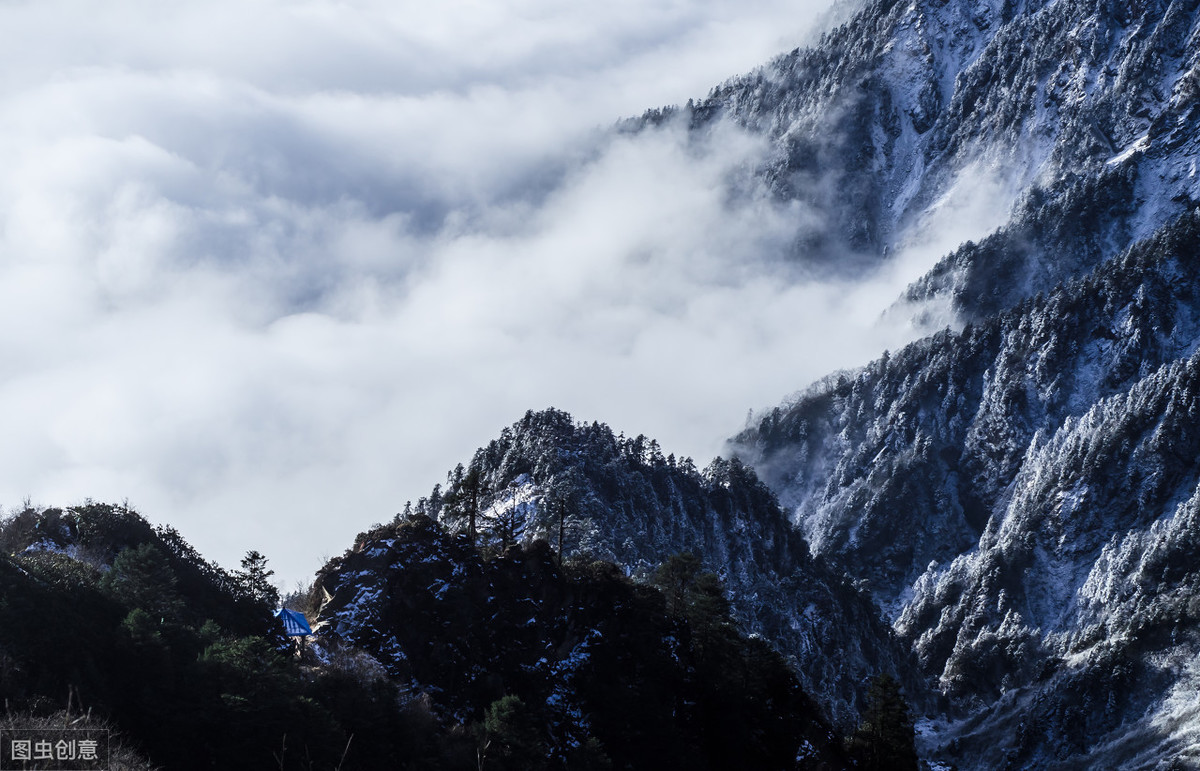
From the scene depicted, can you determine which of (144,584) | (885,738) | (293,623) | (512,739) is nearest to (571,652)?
(293,623)

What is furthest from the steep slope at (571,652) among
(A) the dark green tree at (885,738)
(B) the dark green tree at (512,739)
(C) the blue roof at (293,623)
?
(B) the dark green tree at (512,739)

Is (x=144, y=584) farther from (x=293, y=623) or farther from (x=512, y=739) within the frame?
(x=512, y=739)

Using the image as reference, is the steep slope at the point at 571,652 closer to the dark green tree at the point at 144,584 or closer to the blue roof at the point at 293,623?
the blue roof at the point at 293,623

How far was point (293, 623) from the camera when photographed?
386 feet

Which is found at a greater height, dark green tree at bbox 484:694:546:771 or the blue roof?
the blue roof

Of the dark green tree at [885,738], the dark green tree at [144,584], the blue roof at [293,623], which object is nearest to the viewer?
the dark green tree at [144,584]

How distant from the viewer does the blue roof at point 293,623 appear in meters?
117

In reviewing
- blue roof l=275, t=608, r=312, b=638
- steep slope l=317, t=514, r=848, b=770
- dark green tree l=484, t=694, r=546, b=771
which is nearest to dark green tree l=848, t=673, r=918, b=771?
steep slope l=317, t=514, r=848, b=770

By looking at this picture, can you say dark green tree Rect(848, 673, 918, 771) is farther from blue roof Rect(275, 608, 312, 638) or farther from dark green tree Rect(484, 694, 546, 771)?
blue roof Rect(275, 608, 312, 638)

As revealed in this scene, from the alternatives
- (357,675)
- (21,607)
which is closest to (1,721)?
(21,607)

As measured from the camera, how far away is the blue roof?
117 m

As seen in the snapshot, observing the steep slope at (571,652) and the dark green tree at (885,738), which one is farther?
the dark green tree at (885,738)

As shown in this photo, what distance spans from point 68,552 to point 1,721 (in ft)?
176

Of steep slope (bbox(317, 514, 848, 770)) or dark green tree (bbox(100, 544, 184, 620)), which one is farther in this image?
steep slope (bbox(317, 514, 848, 770))
